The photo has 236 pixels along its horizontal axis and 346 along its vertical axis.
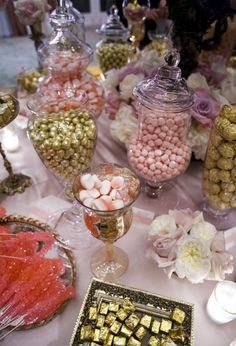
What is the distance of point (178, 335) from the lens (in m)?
0.58

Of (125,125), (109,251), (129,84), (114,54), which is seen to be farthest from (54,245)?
(114,54)

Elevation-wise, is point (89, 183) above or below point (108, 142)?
above

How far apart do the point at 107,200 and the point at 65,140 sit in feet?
0.81

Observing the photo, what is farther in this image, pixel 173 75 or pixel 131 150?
pixel 131 150

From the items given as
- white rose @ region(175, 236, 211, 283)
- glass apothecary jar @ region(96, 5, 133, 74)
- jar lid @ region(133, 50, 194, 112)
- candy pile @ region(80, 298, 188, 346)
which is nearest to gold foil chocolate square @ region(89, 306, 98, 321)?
candy pile @ region(80, 298, 188, 346)

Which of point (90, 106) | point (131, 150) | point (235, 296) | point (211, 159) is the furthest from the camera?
point (90, 106)

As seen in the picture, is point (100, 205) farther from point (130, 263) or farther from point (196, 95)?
point (196, 95)

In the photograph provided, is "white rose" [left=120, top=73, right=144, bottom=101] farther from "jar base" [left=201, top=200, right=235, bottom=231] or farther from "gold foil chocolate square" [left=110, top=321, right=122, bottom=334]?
"gold foil chocolate square" [left=110, top=321, right=122, bottom=334]

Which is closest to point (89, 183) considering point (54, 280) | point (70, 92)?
point (54, 280)

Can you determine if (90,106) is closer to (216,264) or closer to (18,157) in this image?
(18,157)

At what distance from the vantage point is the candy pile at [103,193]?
0.62 metres

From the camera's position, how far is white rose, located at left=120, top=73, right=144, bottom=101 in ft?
3.42

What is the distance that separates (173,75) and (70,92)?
14.7 inches

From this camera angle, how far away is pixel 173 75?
0.81 metres
